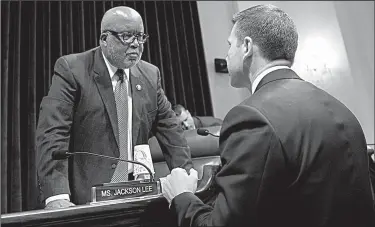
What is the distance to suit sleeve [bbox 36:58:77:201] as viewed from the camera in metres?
1.21

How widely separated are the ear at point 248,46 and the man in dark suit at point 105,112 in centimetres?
64

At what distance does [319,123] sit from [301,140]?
0.22 ft

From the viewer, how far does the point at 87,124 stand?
1439 millimetres

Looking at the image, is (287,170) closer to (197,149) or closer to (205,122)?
(197,149)

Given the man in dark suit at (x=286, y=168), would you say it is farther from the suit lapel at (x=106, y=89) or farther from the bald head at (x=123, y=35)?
the bald head at (x=123, y=35)

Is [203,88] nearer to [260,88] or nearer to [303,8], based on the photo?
[303,8]

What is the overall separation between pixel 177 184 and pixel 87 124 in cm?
67

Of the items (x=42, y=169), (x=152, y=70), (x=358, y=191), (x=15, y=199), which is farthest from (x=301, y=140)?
(x=15, y=199)

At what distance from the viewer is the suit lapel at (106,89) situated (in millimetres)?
1444

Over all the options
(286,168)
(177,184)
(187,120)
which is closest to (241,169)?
(286,168)

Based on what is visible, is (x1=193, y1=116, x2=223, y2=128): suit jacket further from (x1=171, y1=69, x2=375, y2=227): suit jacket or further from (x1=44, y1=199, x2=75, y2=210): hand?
(x1=171, y1=69, x2=375, y2=227): suit jacket

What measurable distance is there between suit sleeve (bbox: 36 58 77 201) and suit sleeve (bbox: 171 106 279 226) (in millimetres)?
576

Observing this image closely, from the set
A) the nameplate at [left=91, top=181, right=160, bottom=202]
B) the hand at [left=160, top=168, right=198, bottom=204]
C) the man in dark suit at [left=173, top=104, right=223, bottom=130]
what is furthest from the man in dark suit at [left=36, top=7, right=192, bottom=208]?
→ the man in dark suit at [left=173, top=104, right=223, bottom=130]

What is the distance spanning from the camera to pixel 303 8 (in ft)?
13.6
